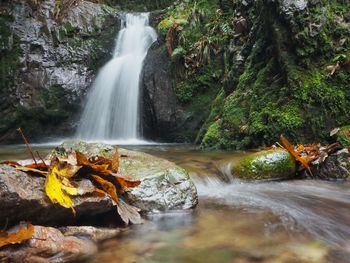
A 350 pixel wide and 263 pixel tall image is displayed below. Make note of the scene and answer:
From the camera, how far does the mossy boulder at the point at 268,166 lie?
5637mm

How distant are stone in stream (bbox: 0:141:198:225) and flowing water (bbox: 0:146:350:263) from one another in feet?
0.64

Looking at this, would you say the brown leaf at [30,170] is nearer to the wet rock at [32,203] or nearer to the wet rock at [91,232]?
the wet rock at [32,203]

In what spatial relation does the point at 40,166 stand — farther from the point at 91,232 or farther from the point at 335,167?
the point at 335,167

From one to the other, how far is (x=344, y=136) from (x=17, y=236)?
16.8ft

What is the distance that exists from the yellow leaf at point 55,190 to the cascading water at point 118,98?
7860 mm

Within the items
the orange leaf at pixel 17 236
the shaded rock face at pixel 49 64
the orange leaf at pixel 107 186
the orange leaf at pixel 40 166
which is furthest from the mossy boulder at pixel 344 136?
the shaded rock face at pixel 49 64

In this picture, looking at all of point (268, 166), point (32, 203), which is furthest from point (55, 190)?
point (268, 166)

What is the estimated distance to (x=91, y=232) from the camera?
133 inches

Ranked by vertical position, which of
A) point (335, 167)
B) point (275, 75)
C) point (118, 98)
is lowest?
point (335, 167)

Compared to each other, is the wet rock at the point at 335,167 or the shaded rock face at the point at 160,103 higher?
the shaded rock face at the point at 160,103

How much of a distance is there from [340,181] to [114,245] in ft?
11.9

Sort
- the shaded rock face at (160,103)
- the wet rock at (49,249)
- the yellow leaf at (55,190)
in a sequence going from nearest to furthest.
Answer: the wet rock at (49,249)
the yellow leaf at (55,190)
the shaded rock face at (160,103)

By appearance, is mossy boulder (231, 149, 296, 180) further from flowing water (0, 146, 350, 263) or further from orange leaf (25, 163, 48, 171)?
orange leaf (25, 163, 48, 171)

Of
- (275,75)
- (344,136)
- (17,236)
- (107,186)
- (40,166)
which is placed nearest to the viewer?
(17,236)
